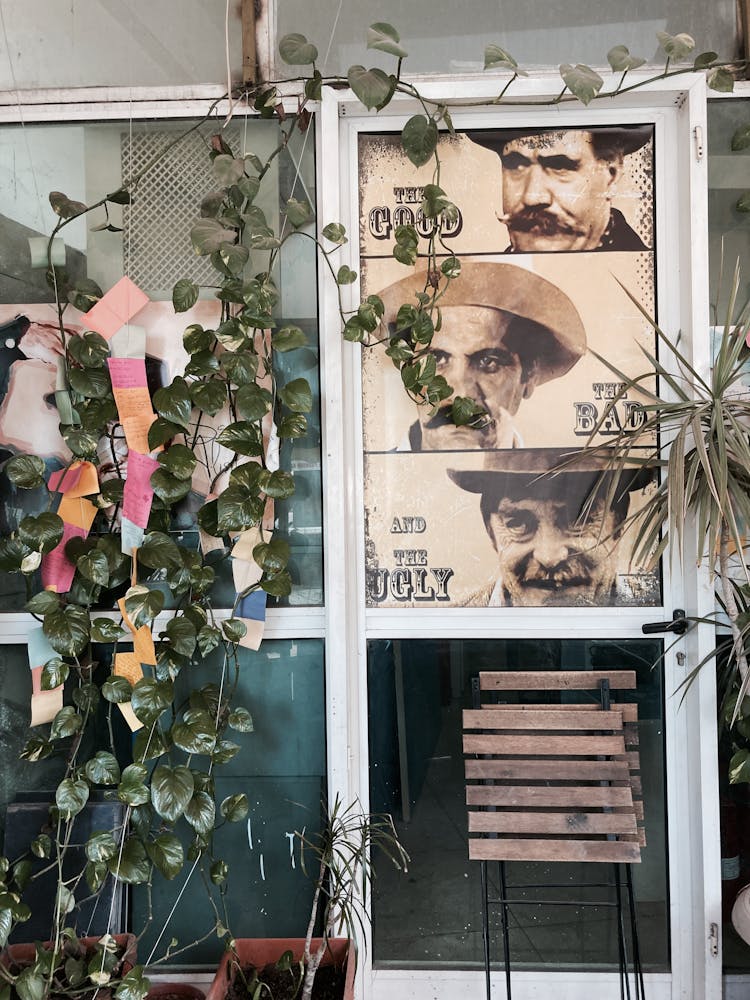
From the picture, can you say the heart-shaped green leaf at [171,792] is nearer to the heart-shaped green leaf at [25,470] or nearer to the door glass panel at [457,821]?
the door glass panel at [457,821]

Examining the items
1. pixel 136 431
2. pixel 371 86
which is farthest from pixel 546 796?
pixel 371 86

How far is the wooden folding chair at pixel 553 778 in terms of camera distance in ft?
6.62

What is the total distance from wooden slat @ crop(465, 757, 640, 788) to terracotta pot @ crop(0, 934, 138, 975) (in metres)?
0.98

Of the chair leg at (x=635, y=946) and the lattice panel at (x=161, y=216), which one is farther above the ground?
the lattice panel at (x=161, y=216)

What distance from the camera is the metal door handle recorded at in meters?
2.18

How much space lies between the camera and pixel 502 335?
7.36 ft

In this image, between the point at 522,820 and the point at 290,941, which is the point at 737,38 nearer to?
the point at 522,820

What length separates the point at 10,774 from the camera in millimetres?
2283

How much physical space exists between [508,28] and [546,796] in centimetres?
219

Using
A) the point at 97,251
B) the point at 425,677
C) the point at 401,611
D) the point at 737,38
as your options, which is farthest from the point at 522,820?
the point at 737,38

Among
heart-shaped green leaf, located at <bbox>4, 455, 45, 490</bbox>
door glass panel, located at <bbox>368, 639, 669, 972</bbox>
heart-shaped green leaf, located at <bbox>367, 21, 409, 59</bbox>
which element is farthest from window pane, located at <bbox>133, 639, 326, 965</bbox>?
heart-shaped green leaf, located at <bbox>367, 21, 409, 59</bbox>

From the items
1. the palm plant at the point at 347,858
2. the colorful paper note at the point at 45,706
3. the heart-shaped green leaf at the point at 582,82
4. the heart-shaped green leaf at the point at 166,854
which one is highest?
the heart-shaped green leaf at the point at 582,82

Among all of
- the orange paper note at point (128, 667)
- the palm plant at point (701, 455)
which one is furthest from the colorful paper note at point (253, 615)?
the palm plant at point (701, 455)

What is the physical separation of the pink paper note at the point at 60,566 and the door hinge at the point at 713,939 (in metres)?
2.05
